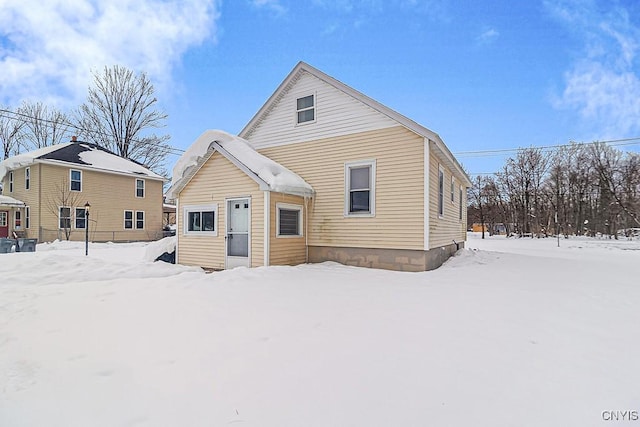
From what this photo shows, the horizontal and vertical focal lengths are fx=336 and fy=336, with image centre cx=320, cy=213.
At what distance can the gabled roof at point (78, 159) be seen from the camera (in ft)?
63.7

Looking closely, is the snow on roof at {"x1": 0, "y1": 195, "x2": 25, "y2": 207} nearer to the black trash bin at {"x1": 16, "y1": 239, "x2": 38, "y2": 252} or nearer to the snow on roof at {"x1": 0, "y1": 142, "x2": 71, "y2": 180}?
the snow on roof at {"x1": 0, "y1": 142, "x2": 71, "y2": 180}

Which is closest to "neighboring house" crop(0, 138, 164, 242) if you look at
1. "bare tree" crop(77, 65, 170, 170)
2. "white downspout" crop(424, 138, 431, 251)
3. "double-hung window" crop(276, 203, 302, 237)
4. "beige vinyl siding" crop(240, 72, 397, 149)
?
"bare tree" crop(77, 65, 170, 170)

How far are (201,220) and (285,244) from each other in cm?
277

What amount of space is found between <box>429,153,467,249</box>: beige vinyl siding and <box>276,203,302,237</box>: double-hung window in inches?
151

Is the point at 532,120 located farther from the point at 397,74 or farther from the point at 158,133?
the point at 158,133

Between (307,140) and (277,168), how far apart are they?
149cm

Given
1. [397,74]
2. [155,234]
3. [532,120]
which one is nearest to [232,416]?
[397,74]

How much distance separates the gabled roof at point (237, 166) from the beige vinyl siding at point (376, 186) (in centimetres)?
59

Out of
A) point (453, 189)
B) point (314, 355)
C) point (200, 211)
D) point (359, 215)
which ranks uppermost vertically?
point (453, 189)

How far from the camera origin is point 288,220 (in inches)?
388

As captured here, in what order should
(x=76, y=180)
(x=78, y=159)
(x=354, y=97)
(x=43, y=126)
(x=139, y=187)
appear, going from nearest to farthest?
(x=354, y=97) → (x=76, y=180) → (x=78, y=159) → (x=139, y=187) → (x=43, y=126)

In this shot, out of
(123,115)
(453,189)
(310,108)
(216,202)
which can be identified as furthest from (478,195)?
(123,115)

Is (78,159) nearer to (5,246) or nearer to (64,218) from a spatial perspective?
(64,218)

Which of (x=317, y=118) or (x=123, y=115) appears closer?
(x=317, y=118)
